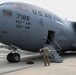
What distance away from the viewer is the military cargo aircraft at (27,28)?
46.6 ft

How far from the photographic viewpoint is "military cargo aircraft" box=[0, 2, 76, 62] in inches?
559

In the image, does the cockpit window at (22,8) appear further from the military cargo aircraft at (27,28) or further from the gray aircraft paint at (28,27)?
the gray aircraft paint at (28,27)

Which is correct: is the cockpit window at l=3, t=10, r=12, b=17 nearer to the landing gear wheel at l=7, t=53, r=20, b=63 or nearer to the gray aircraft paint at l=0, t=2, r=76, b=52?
the gray aircraft paint at l=0, t=2, r=76, b=52

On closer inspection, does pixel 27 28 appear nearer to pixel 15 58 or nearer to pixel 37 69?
pixel 15 58

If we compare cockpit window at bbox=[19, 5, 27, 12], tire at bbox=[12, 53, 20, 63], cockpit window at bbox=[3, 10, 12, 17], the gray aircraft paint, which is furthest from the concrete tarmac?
cockpit window at bbox=[19, 5, 27, 12]

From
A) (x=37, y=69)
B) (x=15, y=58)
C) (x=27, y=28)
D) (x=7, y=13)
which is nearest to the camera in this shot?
(x=37, y=69)

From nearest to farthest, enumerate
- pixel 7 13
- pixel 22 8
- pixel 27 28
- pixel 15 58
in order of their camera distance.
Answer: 1. pixel 7 13
2. pixel 27 28
3. pixel 22 8
4. pixel 15 58

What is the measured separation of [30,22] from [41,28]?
4.40 feet

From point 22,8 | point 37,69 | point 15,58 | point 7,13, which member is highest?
point 22,8

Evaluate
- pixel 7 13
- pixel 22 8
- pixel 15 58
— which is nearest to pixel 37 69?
pixel 15 58

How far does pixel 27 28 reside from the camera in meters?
15.2

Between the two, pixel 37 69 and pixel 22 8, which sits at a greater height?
pixel 22 8

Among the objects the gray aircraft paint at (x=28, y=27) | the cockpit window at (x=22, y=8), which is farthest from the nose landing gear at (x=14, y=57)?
the cockpit window at (x=22, y=8)

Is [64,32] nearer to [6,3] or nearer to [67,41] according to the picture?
[67,41]
